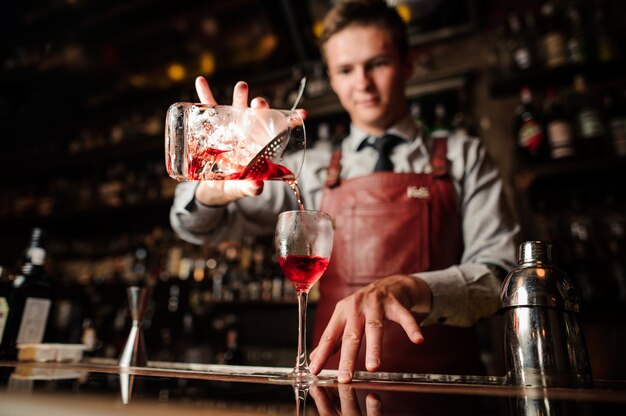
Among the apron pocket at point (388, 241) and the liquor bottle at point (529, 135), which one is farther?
the liquor bottle at point (529, 135)

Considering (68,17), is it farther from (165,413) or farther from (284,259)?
(165,413)

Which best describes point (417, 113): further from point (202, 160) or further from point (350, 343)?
point (350, 343)

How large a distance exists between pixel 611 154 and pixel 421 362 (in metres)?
1.47

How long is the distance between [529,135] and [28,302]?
204 centimetres

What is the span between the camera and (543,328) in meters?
0.76

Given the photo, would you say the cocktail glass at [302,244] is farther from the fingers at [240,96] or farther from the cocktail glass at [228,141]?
the fingers at [240,96]

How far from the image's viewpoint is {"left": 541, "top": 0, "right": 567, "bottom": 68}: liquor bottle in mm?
2297

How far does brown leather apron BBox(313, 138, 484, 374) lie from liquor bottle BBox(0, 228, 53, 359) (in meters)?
0.74

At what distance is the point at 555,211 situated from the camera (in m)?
2.32

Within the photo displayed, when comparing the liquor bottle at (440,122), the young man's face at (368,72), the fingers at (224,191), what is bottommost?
the fingers at (224,191)

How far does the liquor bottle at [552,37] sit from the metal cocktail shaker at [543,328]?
5.92ft

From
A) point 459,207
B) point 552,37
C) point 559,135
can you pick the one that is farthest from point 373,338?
point 552,37

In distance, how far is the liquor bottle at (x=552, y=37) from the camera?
230 cm

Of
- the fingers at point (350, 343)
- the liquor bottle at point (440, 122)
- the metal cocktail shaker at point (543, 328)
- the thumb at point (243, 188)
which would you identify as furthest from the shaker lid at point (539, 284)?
the liquor bottle at point (440, 122)
